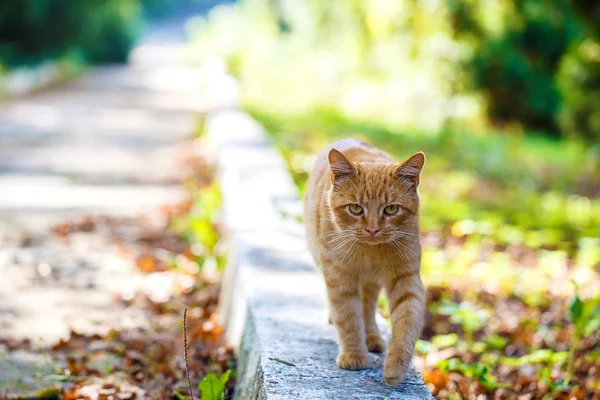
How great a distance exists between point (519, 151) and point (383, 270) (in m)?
9.64

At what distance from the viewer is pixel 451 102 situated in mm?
15156

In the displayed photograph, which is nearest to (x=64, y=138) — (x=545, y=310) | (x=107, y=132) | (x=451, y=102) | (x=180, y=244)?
(x=107, y=132)

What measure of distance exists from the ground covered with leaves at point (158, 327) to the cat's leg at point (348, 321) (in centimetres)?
53

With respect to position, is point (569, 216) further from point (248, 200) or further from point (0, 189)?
point (0, 189)

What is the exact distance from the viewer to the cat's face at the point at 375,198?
295cm

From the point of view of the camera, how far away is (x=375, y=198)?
9.77 feet

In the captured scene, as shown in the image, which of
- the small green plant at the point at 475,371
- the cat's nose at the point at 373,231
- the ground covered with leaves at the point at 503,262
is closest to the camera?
the cat's nose at the point at 373,231

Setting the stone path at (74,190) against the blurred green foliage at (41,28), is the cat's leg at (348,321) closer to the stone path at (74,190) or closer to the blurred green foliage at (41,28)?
the stone path at (74,190)

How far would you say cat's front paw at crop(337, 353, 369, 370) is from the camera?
296 centimetres

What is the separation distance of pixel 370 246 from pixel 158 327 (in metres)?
2.11

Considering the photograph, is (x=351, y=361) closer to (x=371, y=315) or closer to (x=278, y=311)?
(x=371, y=315)

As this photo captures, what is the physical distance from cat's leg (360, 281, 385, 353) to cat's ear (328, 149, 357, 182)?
52 centimetres

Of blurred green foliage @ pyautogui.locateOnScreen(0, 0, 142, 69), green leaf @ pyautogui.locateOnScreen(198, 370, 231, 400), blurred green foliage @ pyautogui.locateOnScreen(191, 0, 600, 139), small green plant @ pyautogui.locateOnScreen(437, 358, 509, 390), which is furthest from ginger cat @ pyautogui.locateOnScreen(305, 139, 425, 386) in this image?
blurred green foliage @ pyautogui.locateOnScreen(0, 0, 142, 69)

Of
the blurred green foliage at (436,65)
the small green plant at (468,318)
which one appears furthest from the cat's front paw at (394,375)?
the blurred green foliage at (436,65)
